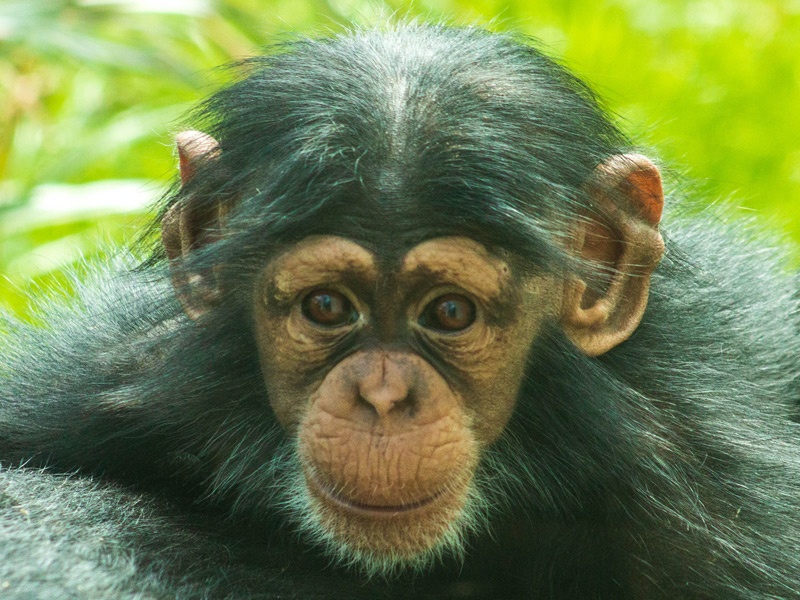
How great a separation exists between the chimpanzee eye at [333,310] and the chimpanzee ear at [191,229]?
1.60 feet

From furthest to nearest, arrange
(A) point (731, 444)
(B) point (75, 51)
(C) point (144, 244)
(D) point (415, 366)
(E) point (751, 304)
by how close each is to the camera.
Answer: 1. (B) point (75, 51)
2. (E) point (751, 304)
3. (C) point (144, 244)
4. (A) point (731, 444)
5. (D) point (415, 366)

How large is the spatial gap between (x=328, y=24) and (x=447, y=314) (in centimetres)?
430

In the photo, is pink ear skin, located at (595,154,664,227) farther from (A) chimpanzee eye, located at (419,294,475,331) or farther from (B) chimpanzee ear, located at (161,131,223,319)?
(B) chimpanzee ear, located at (161,131,223,319)

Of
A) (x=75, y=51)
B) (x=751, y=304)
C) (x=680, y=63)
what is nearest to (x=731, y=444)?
(x=751, y=304)

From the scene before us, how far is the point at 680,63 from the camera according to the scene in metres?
8.47

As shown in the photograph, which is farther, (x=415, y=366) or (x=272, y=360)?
(x=272, y=360)

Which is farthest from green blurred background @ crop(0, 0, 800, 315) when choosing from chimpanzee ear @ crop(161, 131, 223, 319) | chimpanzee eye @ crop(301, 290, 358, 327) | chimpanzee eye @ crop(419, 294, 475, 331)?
chimpanzee eye @ crop(419, 294, 475, 331)

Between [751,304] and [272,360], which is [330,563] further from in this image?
[751,304]

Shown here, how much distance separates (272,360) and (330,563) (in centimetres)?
77

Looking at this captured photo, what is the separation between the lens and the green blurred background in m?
7.31

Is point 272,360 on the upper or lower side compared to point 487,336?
lower

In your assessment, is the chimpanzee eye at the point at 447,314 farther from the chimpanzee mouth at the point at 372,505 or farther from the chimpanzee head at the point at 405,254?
the chimpanzee mouth at the point at 372,505

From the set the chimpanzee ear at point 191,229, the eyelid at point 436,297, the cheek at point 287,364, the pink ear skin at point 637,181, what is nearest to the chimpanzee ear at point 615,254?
the pink ear skin at point 637,181

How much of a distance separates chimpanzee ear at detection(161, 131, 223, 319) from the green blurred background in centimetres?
319
